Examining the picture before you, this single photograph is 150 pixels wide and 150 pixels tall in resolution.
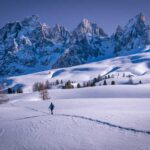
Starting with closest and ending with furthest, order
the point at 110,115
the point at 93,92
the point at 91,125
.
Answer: the point at 91,125 → the point at 110,115 → the point at 93,92

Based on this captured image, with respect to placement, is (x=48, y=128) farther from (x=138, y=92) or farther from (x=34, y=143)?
(x=138, y=92)

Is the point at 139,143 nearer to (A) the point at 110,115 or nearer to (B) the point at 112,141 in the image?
(B) the point at 112,141

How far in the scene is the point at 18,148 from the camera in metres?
29.9

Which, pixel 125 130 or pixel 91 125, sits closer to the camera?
pixel 125 130

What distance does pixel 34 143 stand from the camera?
101 feet

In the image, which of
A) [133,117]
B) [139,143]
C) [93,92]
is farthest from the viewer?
[93,92]

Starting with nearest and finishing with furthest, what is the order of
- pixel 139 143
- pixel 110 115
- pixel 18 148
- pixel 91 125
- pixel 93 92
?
pixel 139 143, pixel 18 148, pixel 91 125, pixel 110 115, pixel 93 92

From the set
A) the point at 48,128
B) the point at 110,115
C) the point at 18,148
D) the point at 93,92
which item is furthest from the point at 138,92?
the point at 18,148

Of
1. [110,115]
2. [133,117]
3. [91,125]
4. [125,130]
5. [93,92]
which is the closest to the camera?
[125,130]

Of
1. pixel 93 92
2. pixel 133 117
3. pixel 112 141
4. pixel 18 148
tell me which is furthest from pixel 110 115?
pixel 93 92

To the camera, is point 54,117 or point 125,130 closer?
point 125,130

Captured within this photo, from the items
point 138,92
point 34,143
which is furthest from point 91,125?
point 138,92

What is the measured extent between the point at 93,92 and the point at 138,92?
19.3 m

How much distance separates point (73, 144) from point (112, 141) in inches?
158
